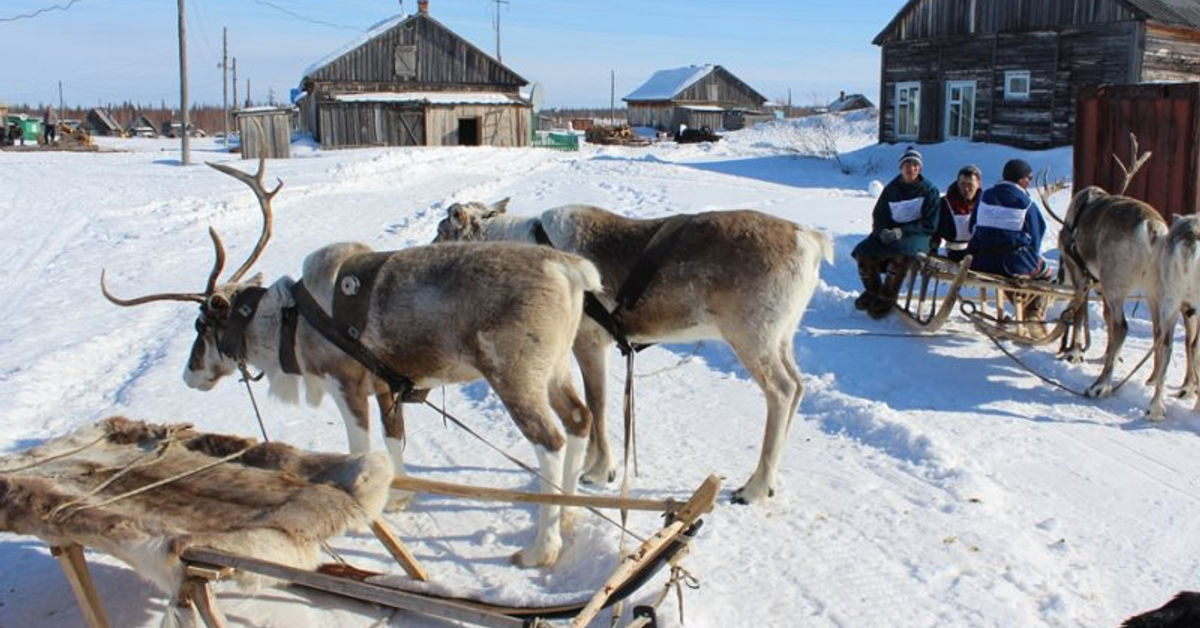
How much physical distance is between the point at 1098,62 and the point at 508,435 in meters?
23.4

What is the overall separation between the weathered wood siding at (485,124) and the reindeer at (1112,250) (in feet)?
117

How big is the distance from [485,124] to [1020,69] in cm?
2330

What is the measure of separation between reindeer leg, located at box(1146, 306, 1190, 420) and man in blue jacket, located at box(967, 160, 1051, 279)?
1917 mm

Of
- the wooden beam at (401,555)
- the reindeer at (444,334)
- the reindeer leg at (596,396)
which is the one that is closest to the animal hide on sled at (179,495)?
the wooden beam at (401,555)

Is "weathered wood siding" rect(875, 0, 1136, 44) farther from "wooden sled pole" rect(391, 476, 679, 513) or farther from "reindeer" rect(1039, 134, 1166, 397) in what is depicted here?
"wooden sled pole" rect(391, 476, 679, 513)

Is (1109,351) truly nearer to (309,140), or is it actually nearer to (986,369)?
(986,369)

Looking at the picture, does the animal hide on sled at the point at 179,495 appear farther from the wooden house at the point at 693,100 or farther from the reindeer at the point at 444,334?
the wooden house at the point at 693,100

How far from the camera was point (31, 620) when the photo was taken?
426 centimetres

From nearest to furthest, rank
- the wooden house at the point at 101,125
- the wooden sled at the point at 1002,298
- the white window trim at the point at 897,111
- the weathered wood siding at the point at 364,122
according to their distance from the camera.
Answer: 1. the wooden sled at the point at 1002,298
2. the white window trim at the point at 897,111
3. the weathered wood siding at the point at 364,122
4. the wooden house at the point at 101,125

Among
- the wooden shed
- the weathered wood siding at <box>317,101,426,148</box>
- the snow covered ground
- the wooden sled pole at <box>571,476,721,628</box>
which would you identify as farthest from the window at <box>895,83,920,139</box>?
the wooden sled pole at <box>571,476,721,628</box>

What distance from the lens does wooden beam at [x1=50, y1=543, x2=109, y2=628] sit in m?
3.81

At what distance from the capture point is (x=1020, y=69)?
2645cm

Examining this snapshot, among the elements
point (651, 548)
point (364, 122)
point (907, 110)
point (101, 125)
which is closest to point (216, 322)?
point (651, 548)

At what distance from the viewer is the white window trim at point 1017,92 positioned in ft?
85.9
